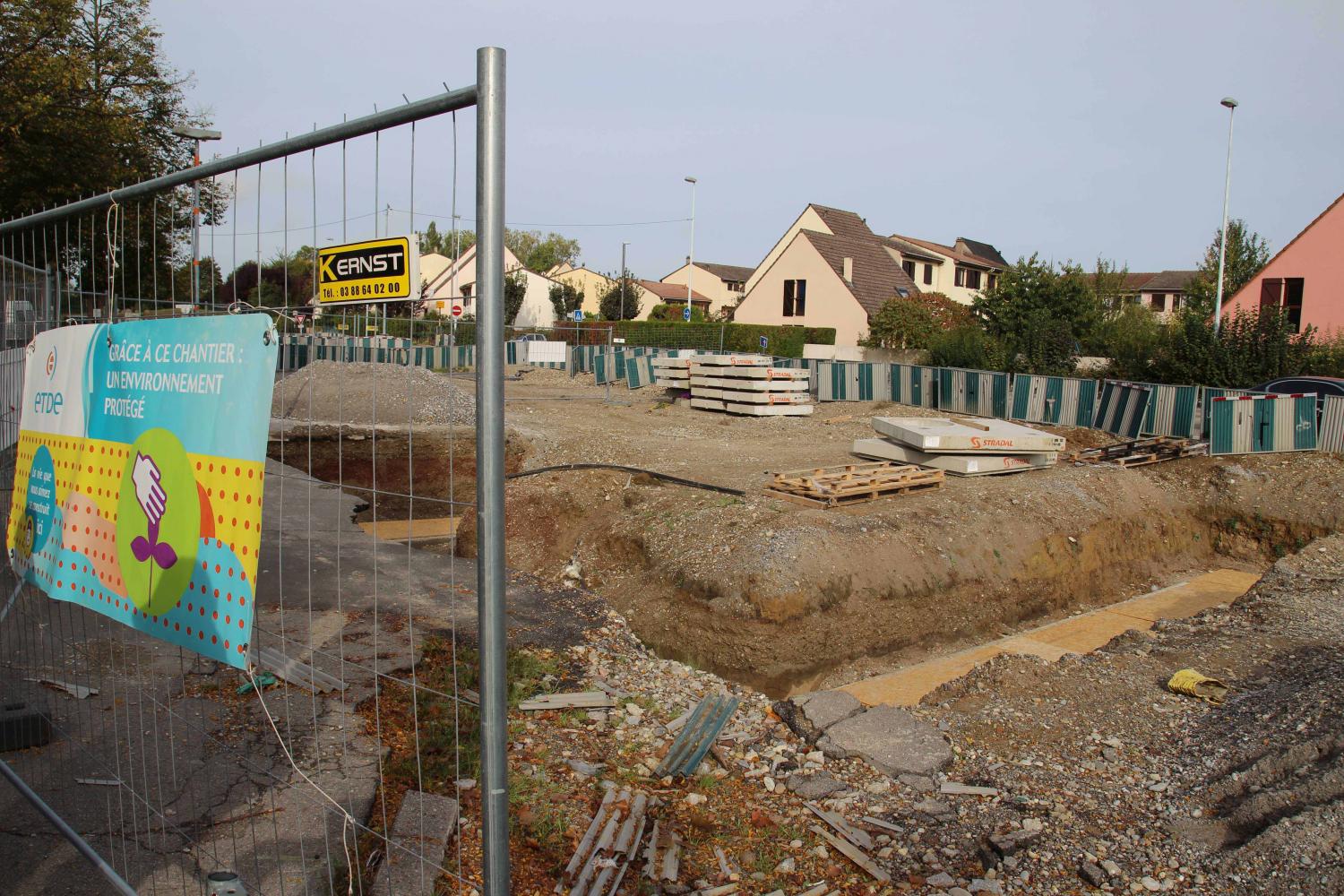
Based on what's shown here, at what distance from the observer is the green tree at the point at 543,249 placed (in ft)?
389

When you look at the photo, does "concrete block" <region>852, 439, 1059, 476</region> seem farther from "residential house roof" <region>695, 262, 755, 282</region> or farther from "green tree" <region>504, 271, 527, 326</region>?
"residential house roof" <region>695, 262, 755, 282</region>

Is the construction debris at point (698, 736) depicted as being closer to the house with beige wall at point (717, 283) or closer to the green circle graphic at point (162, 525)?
the green circle graphic at point (162, 525)

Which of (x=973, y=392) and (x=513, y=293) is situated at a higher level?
(x=513, y=293)

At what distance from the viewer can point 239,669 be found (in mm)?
5254

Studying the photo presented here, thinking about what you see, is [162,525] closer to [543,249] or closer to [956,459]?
[956,459]

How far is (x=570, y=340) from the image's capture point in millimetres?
48969

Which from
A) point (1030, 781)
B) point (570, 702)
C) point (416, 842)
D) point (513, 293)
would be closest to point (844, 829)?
point (1030, 781)

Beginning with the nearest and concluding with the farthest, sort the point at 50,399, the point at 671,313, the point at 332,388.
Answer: the point at 50,399 < the point at 332,388 < the point at 671,313

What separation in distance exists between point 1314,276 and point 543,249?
102m

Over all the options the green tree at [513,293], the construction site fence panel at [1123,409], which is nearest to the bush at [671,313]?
the green tree at [513,293]

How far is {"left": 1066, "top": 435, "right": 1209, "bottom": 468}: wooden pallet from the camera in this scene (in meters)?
18.8

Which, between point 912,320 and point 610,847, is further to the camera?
point 912,320

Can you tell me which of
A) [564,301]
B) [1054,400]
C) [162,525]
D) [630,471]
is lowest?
[630,471]

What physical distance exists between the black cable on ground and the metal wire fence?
5.82 meters
